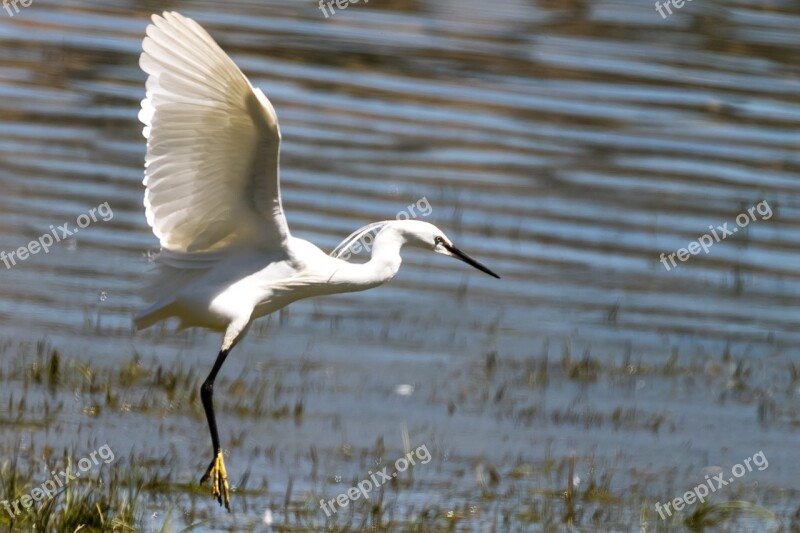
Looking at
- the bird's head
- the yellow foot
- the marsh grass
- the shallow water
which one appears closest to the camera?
the marsh grass

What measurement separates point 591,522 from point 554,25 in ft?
55.4

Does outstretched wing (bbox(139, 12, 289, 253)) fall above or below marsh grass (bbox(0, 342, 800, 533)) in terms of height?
above

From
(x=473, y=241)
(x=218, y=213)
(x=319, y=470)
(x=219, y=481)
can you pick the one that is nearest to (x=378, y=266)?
(x=218, y=213)

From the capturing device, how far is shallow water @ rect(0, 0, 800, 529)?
8711mm

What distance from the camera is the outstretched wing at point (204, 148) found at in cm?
679

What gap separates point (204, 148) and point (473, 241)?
238 inches

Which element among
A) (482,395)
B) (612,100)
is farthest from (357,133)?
(482,395)

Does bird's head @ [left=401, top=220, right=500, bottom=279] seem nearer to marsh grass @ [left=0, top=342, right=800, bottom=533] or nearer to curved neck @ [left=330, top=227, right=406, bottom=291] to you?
curved neck @ [left=330, top=227, right=406, bottom=291]

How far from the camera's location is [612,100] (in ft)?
61.7

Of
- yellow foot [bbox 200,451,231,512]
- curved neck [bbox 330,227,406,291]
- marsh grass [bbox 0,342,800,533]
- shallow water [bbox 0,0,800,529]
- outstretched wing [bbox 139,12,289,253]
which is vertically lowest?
shallow water [bbox 0,0,800,529]

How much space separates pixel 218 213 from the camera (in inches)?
294

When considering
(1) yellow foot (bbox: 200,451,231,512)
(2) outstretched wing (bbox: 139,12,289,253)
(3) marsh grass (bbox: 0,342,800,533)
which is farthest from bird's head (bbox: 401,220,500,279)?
(1) yellow foot (bbox: 200,451,231,512)

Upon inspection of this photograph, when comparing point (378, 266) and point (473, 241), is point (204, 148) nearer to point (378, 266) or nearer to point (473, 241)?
point (378, 266)

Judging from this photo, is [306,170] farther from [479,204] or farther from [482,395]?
[482,395]
